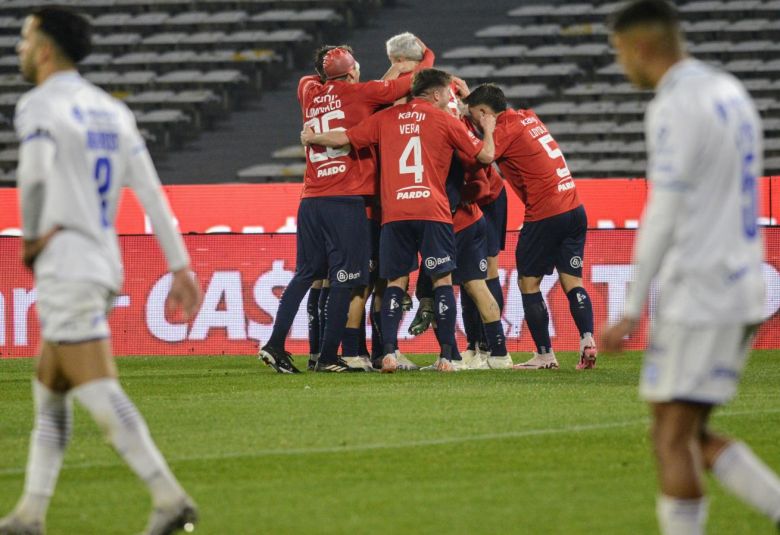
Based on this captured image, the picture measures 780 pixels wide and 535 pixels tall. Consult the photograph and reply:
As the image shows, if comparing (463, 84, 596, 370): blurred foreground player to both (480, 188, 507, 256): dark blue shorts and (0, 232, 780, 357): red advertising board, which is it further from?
(0, 232, 780, 357): red advertising board

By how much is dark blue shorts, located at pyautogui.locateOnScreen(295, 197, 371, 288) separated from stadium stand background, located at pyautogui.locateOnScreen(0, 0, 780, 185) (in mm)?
9222

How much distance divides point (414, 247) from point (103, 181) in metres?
6.19

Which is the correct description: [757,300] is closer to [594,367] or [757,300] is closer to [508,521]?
[508,521]

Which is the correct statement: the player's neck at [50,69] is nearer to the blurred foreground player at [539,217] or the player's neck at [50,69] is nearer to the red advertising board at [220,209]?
the blurred foreground player at [539,217]

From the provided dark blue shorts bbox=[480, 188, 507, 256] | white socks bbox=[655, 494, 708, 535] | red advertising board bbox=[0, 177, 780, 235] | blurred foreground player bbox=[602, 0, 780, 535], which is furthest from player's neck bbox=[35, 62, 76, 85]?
red advertising board bbox=[0, 177, 780, 235]

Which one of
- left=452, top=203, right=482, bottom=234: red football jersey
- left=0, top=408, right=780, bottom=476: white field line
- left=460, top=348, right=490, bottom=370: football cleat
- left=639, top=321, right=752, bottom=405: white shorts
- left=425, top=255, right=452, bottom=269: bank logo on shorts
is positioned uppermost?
left=639, top=321, right=752, bottom=405: white shorts

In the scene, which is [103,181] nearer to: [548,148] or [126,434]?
[126,434]

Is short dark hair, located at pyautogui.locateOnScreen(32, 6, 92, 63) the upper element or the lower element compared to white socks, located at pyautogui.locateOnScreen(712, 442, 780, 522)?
upper

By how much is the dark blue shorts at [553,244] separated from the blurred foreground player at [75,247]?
6.73 meters

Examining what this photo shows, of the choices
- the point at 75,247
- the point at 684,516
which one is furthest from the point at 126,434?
the point at 684,516

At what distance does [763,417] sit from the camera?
7918 mm

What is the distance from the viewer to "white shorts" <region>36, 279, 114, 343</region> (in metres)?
4.62

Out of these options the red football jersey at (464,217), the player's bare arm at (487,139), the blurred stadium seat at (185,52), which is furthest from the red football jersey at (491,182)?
the blurred stadium seat at (185,52)

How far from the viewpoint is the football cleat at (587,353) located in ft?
36.8
